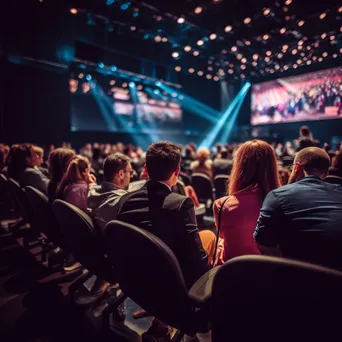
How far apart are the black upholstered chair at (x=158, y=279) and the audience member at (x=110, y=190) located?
0.64m

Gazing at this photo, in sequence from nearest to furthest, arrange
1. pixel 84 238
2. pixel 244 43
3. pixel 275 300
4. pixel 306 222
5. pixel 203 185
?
1. pixel 275 300
2. pixel 306 222
3. pixel 84 238
4. pixel 203 185
5. pixel 244 43

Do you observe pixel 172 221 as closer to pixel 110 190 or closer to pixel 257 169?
pixel 257 169

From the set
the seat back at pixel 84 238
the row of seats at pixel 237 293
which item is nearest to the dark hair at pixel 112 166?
the seat back at pixel 84 238

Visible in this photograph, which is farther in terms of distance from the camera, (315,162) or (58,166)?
(58,166)

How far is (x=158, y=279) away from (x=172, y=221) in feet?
0.93

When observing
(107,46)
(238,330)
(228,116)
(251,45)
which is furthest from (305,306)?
(228,116)

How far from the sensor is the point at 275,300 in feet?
2.79

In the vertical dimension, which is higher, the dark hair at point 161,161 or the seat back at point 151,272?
the dark hair at point 161,161

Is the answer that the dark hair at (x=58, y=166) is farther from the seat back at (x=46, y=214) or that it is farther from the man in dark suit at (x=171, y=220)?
the man in dark suit at (x=171, y=220)

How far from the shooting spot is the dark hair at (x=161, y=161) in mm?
1625

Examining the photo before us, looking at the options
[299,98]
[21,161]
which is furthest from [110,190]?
[299,98]

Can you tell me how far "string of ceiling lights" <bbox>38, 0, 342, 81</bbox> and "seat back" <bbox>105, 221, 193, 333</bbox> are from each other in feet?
26.3

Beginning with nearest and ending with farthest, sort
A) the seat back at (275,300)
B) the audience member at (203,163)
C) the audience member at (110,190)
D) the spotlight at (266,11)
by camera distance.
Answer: the seat back at (275,300)
the audience member at (110,190)
the audience member at (203,163)
the spotlight at (266,11)

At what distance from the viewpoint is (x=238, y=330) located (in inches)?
38.5
